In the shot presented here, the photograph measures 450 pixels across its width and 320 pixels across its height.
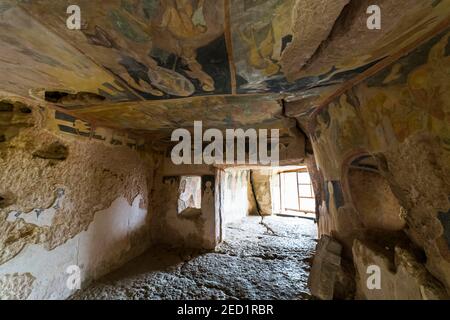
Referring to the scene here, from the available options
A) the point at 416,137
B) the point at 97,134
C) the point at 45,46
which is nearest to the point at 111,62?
the point at 45,46

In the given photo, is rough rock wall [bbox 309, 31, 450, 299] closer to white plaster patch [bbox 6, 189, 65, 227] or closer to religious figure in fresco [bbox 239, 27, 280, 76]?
religious figure in fresco [bbox 239, 27, 280, 76]

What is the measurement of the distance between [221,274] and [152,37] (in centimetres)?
311

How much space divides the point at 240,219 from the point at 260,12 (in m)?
6.53

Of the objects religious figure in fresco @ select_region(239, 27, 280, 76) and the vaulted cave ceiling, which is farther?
religious figure in fresco @ select_region(239, 27, 280, 76)

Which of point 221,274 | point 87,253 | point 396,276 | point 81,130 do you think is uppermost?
point 81,130

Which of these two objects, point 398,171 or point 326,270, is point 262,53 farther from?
point 326,270

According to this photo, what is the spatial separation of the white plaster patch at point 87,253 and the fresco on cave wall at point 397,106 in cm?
348

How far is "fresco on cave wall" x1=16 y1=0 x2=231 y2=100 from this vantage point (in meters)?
0.95

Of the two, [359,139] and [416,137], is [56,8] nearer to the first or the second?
[416,137]

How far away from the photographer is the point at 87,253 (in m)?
2.65

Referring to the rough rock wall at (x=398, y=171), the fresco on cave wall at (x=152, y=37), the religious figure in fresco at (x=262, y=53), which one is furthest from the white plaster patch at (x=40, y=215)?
the rough rock wall at (x=398, y=171)

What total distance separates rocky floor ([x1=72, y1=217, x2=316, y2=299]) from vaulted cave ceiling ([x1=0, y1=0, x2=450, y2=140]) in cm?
242

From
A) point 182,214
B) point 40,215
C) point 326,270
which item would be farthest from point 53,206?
point 326,270

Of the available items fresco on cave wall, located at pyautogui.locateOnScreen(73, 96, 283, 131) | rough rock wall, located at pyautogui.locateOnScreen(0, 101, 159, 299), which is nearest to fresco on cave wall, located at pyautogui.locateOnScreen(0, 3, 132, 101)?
fresco on cave wall, located at pyautogui.locateOnScreen(73, 96, 283, 131)
